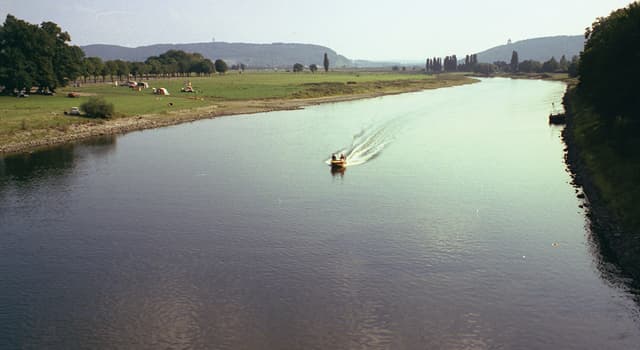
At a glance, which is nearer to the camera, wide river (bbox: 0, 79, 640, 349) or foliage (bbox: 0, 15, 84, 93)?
wide river (bbox: 0, 79, 640, 349)

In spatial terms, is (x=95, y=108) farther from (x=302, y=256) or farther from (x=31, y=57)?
(x=302, y=256)

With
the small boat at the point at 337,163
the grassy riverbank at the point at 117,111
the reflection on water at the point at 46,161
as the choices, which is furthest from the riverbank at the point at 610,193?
the grassy riverbank at the point at 117,111

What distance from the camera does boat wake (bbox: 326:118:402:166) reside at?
89.3 metres

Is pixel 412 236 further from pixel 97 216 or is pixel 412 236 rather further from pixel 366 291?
pixel 97 216

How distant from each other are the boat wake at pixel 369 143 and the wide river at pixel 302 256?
6.53 ft

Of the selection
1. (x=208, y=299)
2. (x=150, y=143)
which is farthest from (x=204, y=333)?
(x=150, y=143)

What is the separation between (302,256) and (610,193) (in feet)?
118

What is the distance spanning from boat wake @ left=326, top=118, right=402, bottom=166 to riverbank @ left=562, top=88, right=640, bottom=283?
32821 mm

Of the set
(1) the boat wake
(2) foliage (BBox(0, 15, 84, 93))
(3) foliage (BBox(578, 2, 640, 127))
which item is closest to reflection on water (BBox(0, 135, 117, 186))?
(1) the boat wake

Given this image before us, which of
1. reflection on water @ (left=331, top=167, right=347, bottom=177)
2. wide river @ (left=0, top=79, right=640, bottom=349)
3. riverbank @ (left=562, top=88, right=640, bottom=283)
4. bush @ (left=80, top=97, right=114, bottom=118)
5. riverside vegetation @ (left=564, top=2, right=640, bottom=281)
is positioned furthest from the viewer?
bush @ (left=80, top=97, right=114, bottom=118)

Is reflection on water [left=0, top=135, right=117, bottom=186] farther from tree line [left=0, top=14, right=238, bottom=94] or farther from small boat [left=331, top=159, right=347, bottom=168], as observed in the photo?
tree line [left=0, top=14, right=238, bottom=94]

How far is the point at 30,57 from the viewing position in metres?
142

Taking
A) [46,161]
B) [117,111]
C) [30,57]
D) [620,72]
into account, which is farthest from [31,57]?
[620,72]

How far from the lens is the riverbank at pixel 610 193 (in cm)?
4519
